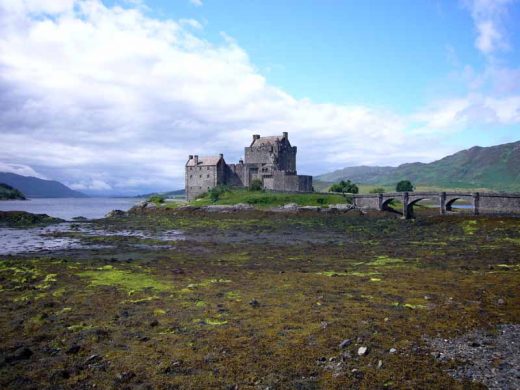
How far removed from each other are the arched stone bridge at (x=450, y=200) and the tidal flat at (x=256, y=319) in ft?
121

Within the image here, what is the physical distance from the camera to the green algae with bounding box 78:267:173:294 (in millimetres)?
19531

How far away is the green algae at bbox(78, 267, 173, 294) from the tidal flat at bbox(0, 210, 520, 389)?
8cm

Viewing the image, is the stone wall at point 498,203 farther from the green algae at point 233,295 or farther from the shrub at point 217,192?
the green algae at point 233,295

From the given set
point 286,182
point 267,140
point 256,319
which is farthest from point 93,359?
point 267,140

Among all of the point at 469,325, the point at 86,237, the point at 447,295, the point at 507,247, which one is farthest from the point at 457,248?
the point at 86,237

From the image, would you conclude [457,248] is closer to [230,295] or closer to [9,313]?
[230,295]

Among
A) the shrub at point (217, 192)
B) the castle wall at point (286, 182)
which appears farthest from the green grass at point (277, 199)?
the castle wall at point (286, 182)

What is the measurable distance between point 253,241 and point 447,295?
25.6m

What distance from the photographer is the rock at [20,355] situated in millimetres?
10773

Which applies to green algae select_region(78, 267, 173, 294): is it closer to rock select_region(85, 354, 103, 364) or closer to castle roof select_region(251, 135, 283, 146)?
rock select_region(85, 354, 103, 364)

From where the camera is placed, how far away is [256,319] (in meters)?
14.3

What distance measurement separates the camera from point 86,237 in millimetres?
45125

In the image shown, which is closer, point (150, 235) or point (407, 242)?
point (407, 242)

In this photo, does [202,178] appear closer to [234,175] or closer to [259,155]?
[234,175]
